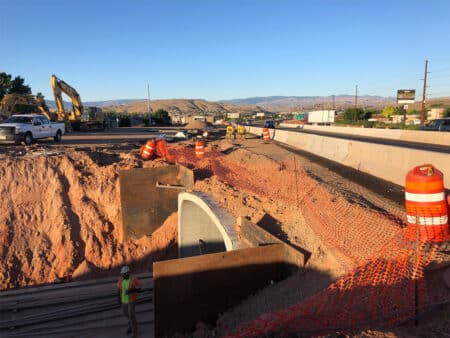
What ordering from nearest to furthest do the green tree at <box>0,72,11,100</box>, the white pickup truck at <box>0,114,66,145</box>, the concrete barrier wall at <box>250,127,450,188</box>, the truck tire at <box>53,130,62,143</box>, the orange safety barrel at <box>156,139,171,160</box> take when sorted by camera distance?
1. the concrete barrier wall at <box>250,127,450,188</box>
2. the orange safety barrel at <box>156,139,171,160</box>
3. the white pickup truck at <box>0,114,66,145</box>
4. the truck tire at <box>53,130,62,143</box>
5. the green tree at <box>0,72,11,100</box>

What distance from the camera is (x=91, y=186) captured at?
49.6ft

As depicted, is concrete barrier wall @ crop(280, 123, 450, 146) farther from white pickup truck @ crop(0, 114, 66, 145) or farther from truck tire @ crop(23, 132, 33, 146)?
truck tire @ crop(23, 132, 33, 146)

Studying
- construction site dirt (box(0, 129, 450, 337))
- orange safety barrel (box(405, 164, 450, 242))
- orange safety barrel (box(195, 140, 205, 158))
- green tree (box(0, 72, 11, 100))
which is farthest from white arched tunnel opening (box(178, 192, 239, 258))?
green tree (box(0, 72, 11, 100))

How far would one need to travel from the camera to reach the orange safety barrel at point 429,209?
5.41 m

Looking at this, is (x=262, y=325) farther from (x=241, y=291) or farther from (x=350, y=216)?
(x=350, y=216)

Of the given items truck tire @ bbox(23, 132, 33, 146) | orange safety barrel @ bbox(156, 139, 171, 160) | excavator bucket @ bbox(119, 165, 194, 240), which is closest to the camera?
excavator bucket @ bbox(119, 165, 194, 240)

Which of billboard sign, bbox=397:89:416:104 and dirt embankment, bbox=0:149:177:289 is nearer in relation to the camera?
dirt embankment, bbox=0:149:177:289

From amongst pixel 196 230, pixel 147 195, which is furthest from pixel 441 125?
pixel 147 195

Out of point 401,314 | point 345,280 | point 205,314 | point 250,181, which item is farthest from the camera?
point 250,181

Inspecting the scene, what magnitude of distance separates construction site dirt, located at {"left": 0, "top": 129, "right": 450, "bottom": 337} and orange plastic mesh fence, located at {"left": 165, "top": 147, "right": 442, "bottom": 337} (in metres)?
0.09

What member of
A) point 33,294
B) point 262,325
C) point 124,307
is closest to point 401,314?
point 262,325

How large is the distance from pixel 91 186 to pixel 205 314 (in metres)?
9.80

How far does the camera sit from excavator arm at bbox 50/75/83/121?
3112cm

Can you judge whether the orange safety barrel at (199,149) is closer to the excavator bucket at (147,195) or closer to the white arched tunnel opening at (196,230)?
the excavator bucket at (147,195)
